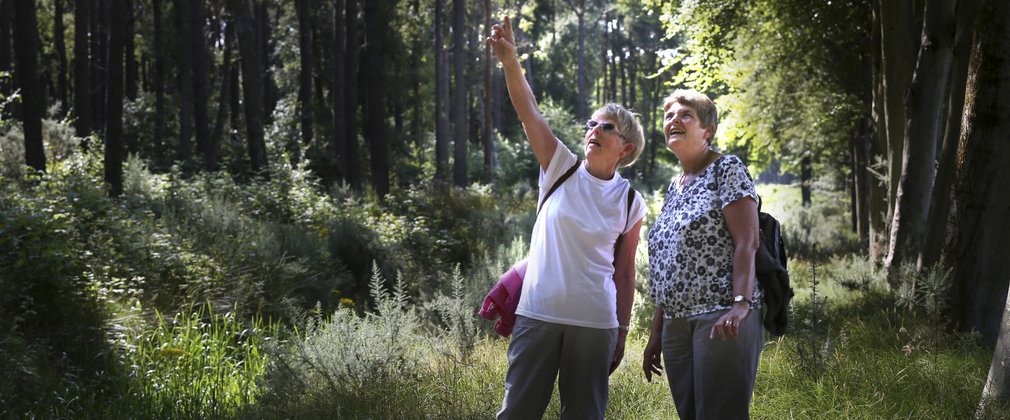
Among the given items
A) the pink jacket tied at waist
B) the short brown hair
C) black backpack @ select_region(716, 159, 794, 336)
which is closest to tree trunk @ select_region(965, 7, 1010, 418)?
black backpack @ select_region(716, 159, 794, 336)

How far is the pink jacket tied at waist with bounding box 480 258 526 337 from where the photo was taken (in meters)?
4.07

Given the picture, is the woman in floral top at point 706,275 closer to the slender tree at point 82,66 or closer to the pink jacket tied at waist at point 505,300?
the pink jacket tied at waist at point 505,300

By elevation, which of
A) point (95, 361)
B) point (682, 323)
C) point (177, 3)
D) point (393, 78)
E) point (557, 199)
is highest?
point (177, 3)

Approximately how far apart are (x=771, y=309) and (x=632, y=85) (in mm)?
59940

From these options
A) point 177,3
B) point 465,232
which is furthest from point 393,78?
point 465,232

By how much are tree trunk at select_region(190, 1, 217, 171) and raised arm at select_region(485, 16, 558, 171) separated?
18.7 m

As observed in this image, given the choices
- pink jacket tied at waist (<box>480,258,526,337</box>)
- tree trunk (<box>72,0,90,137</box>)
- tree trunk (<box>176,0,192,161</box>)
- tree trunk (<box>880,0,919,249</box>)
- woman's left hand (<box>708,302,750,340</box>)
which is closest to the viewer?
woman's left hand (<box>708,302,750,340</box>)

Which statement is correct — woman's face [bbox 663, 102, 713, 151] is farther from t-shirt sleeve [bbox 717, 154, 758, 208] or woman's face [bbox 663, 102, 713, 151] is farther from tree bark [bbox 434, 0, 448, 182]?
tree bark [bbox 434, 0, 448, 182]

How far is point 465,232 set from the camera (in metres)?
16.6

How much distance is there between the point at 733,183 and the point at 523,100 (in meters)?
1.01

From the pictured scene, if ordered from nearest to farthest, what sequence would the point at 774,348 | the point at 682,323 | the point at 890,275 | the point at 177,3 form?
the point at 682,323
the point at 774,348
the point at 890,275
the point at 177,3

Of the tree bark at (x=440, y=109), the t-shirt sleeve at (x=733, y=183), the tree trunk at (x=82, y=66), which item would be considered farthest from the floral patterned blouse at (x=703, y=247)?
the tree bark at (x=440, y=109)

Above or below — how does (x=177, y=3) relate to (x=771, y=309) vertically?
above

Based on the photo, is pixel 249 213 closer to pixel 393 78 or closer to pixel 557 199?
pixel 557 199
